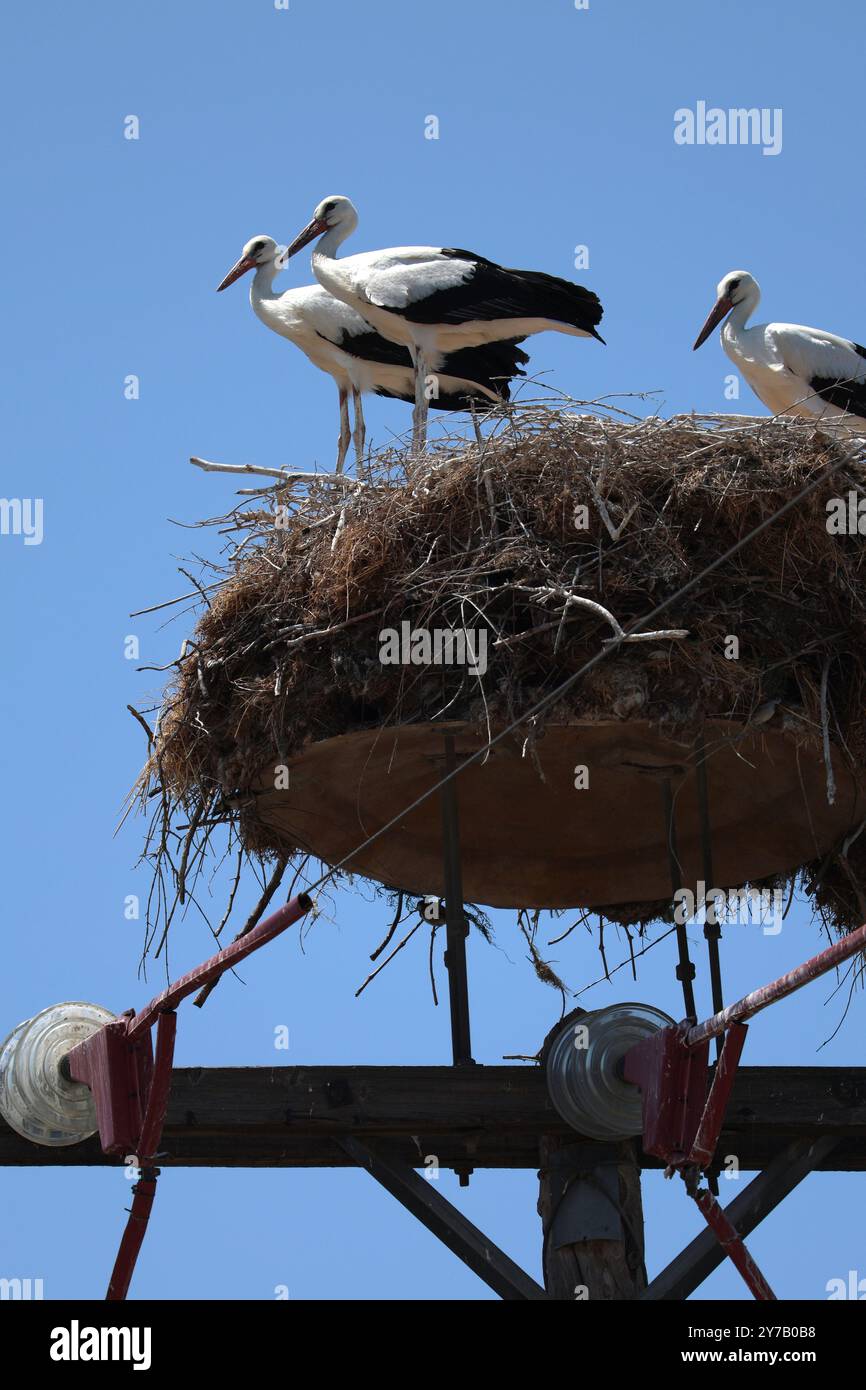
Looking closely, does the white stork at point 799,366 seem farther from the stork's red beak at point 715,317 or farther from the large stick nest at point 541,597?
the large stick nest at point 541,597

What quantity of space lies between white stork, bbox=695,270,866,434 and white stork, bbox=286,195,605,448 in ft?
2.87

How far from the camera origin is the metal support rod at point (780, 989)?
626cm

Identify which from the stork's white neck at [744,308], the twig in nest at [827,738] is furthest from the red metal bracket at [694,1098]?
the stork's white neck at [744,308]

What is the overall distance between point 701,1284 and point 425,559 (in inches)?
106

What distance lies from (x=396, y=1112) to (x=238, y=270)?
6.61 metres

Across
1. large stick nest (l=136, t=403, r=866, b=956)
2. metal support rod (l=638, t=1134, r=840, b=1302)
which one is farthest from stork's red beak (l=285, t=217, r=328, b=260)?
metal support rod (l=638, t=1134, r=840, b=1302)

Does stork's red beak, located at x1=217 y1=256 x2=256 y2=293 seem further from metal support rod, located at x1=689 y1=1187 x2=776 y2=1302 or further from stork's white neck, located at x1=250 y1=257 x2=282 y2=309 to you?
metal support rod, located at x1=689 y1=1187 x2=776 y2=1302

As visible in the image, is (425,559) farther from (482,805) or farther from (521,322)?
→ (521,322)

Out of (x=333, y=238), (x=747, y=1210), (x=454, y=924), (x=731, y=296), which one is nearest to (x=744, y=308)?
(x=731, y=296)

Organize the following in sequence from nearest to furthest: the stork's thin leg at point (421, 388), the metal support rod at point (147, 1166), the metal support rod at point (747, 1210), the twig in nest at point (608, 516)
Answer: the metal support rod at point (147, 1166) < the metal support rod at point (747, 1210) < the twig in nest at point (608, 516) < the stork's thin leg at point (421, 388)

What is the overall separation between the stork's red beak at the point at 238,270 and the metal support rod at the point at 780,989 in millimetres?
7302

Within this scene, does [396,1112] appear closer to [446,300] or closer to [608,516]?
[608,516]

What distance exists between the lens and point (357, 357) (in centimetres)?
1365
